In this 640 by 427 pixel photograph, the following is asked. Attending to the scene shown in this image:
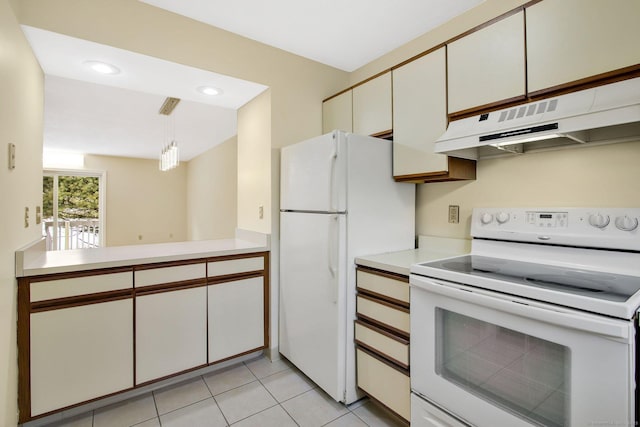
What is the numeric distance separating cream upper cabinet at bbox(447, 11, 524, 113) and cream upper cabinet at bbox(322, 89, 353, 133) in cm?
87

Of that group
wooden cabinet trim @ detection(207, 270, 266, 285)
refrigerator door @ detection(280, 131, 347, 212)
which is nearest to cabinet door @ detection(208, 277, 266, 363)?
wooden cabinet trim @ detection(207, 270, 266, 285)

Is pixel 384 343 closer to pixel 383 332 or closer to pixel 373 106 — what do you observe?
pixel 383 332

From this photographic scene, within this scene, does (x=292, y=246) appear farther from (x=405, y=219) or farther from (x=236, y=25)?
(x=236, y=25)

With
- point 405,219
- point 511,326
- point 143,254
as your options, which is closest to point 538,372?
point 511,326

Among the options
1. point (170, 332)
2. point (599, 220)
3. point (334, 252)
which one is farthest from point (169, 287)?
point (599, 220)

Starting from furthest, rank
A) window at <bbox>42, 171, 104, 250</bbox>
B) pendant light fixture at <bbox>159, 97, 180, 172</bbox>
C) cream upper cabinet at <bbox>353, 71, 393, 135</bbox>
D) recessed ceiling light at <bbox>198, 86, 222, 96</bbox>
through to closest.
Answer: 1. window at <bbox>42, 171, 104, 250</bbox>
2. pendant light fixture at <bbox>159, 97, 180, 172</bbox>
3. recessed ceiling light at <bbox>198, 86, 222, 96</bbox>
4. cream upper cabinet at <bbox>353, 71, 393, 135</bbox>

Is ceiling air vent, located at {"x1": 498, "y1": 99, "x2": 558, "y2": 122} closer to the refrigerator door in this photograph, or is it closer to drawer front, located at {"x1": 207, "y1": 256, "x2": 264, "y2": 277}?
the refrigerator door

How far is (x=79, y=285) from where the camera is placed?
5.69ft

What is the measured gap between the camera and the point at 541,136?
53.2 inches

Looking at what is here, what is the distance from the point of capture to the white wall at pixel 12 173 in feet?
4.50

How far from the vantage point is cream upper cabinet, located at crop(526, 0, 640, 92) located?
1.19m

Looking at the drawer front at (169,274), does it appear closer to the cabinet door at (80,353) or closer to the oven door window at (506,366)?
the cabinet door at (80,353)

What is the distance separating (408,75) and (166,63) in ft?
5.24

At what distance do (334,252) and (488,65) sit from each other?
1.31 meters
